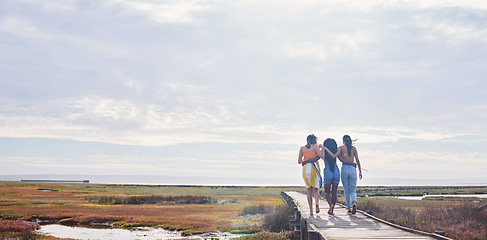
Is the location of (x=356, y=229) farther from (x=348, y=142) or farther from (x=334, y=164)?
(x=348, y=142)

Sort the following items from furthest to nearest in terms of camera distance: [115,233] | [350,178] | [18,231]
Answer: [115,233], [18,231], [350,178]

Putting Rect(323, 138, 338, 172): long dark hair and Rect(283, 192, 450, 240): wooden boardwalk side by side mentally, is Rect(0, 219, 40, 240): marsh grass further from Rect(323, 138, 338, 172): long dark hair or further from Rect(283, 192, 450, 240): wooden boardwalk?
Rect(323, 138, 338, 172): long dark hair

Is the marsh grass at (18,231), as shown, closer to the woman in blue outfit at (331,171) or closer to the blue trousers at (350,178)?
the woman in blue outfit at (331,171)

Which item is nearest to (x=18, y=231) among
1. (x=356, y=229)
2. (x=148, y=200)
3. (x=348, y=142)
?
(x=348, y=142)

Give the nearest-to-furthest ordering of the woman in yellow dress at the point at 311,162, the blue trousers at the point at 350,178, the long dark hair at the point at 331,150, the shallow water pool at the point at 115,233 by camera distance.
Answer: the woman in yellow dress at the point at 311,162 → the blue trousers at the point at 350,178 → the long dark hair at the point at 331,150 → the shallow water pool at the point at 115,233

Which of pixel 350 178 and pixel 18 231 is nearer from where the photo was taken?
pixel 350 178

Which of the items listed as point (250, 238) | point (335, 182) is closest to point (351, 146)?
point (335, 182)

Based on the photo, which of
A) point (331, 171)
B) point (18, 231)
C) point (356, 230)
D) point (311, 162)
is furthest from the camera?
point (18, 231)

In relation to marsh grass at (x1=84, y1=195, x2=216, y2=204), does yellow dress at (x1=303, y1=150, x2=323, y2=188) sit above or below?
above

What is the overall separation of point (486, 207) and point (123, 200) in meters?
33.4

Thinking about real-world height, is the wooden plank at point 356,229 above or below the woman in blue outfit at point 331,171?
below

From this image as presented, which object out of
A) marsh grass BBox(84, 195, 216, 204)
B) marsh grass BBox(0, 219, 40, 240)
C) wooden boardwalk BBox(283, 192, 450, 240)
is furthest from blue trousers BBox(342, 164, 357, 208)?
marsh grass BBox(84, 195, 216, 204)

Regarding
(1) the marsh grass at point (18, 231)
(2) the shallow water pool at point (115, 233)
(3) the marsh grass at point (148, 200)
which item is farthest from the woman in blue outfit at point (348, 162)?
(3) the marsh grass at point (148, 200)

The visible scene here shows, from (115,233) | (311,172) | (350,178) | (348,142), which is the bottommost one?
(115,233)
